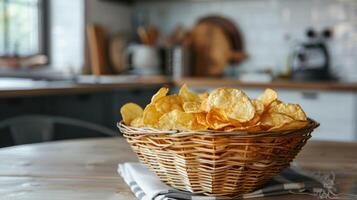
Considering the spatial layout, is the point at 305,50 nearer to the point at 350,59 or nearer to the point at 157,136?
the point at 350,59

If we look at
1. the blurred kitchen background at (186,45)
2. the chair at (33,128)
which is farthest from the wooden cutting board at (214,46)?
the chair at (33,128)

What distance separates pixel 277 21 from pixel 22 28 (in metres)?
1.90

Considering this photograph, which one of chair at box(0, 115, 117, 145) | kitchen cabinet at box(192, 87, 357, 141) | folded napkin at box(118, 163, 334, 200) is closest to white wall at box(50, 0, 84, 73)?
kitchen cabinet at box(192, 87, 357, 141)

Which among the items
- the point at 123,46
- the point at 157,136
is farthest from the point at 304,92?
the point at 157,136

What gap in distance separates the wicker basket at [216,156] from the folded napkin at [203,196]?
0.02 metres

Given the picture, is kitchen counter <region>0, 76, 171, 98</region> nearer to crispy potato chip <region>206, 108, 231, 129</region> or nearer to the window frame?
the window frame

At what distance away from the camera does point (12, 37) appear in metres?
3.51

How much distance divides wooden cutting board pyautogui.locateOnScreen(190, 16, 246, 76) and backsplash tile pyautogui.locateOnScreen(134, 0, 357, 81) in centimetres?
8

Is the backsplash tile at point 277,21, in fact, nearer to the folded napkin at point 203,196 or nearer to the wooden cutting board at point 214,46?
the wooden cutting board at point 214,46

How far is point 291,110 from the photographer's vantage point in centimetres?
79

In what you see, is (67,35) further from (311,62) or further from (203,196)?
(203,196)

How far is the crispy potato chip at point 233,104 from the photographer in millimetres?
731

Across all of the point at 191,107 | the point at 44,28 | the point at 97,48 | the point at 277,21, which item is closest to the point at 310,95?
the point at 277,21

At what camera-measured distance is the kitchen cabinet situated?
288cm
